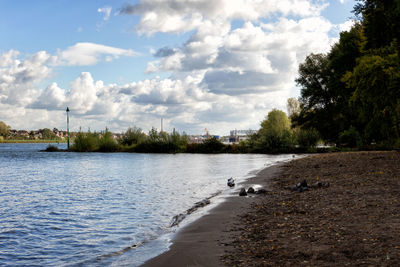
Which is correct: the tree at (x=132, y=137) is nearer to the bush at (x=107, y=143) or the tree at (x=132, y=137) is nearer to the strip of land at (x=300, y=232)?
the bush at (x=107, y=143)

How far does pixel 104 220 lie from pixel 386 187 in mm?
8993

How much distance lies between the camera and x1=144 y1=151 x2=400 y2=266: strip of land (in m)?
5.92

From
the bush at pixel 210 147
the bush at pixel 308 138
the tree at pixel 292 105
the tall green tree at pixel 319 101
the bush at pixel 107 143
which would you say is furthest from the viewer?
the tree at pixel 292 105

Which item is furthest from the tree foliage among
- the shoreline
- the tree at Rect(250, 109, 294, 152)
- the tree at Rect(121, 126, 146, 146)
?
the tree at Rect(121, 126, 146, 146)

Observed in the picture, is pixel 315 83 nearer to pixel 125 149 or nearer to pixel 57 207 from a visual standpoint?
pixel 125 149

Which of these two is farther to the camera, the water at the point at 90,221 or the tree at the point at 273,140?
the tree at the point at 273,140

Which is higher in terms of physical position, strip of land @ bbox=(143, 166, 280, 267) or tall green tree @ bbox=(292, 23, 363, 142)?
tall green tree @ bbox=(292, 23, 363, 142)

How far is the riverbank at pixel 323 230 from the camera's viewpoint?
5824 millimetres

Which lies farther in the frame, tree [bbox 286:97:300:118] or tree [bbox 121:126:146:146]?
tree [bbox 286:97:300:118]

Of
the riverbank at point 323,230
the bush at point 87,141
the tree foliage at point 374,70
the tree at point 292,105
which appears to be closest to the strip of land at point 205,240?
the riverbank at point 323,230

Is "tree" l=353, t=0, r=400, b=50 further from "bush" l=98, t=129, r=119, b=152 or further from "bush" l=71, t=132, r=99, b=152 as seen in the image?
"bush" l=71, t=132, r=99, b=152

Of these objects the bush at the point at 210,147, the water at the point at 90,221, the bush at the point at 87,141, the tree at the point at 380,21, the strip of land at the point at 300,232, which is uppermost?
the tree at the point at 380,21

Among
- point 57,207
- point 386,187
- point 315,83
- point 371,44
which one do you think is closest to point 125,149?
point 315,83

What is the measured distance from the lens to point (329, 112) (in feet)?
192
